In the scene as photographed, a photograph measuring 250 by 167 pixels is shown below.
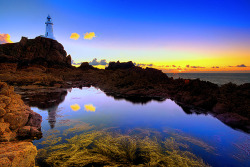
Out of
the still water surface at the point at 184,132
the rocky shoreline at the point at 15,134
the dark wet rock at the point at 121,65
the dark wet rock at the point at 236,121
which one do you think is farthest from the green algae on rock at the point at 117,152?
the dark wet rock at the point at 121,65

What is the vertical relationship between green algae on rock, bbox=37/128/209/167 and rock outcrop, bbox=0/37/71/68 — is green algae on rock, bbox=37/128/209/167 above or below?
below

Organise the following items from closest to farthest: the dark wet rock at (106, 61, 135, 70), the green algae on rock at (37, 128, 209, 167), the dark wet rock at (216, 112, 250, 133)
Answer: the green algae on rock at (37, 128, 209, 167) → the dark wet rock at (216, 112, 250, 133) → the dark wet rock at (106, 61, 135, 70)

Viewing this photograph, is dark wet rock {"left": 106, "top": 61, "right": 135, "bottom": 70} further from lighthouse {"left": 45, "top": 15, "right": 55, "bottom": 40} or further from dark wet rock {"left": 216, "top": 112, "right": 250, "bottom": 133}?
dark wet rock {"left": 216, "top": 112, "right": 250, "bottom": 133}

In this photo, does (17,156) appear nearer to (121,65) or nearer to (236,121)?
(236,121)

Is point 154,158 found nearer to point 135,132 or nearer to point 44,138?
point 135,132

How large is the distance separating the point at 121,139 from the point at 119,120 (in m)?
4.78

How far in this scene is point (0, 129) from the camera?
7289 millimetres

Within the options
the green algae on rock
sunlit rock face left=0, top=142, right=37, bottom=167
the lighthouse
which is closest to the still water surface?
the green algae on rock

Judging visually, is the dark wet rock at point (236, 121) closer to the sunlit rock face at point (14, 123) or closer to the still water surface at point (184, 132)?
the still water surface at point (184, 132)

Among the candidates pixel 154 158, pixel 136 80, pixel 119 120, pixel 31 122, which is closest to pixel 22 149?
pixel 31 122

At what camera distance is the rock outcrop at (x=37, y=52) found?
207 ft

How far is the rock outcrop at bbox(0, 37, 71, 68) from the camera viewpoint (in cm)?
6316

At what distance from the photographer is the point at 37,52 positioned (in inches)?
2719

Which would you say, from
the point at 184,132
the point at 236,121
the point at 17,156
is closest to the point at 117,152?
the point at 17,156
